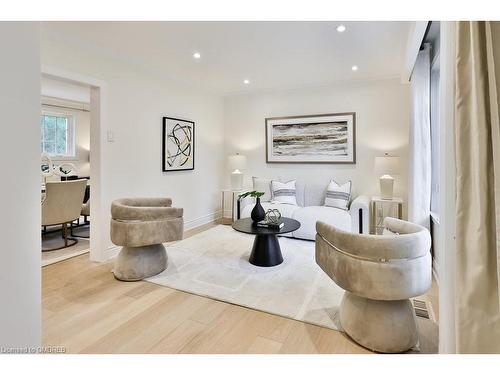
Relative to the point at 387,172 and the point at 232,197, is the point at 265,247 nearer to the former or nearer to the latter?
the point at 387,172

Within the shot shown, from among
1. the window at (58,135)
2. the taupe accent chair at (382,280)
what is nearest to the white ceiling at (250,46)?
the taupe accent chair at (382,280)

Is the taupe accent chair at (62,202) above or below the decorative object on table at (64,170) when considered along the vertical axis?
below

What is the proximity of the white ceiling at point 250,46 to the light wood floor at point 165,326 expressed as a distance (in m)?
2.51

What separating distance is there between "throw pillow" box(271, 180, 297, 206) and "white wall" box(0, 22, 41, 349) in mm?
3727

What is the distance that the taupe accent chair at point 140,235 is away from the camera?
2.73 m

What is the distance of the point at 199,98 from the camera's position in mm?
5043

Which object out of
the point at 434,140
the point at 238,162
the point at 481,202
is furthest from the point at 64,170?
the point at 481,202

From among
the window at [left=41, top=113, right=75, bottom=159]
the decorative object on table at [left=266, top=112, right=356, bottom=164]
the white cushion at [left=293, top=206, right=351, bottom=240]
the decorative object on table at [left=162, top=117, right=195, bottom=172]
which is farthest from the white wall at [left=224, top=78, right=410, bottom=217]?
the window at [left=41, top=113, right=75, bottom=159]

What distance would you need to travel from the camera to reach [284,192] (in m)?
4.71

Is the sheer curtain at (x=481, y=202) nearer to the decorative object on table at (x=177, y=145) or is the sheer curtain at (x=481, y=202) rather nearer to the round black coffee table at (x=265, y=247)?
the round black coffee table at (x=265, y=247)

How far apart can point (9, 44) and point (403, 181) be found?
469cm

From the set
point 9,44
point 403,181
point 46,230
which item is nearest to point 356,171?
point 403,181

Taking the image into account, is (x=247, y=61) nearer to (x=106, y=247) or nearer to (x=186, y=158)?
(x=186, y=158)

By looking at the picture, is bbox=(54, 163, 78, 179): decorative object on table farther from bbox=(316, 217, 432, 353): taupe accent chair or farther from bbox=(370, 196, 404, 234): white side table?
bbox=(316, 217, 432, 353): taupe accent chair
